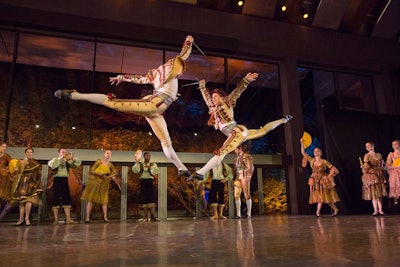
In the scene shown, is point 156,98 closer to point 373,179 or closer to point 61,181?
point 61,181

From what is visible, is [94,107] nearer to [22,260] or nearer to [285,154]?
[285,154]

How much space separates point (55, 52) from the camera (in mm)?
7656

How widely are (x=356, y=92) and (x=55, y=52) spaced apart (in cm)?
873

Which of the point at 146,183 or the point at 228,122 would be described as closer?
the point at 228,122

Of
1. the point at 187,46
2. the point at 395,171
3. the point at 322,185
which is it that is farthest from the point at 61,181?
the point at 395,171

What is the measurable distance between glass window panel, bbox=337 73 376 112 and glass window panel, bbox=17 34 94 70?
7.28 meters

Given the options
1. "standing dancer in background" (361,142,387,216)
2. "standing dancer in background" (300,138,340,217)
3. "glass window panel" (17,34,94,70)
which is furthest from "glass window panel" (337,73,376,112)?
"glass window panel" (17,34,94,70)

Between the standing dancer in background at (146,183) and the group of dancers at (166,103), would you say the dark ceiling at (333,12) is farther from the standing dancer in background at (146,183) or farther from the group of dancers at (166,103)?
the group of dancers at (166,103)

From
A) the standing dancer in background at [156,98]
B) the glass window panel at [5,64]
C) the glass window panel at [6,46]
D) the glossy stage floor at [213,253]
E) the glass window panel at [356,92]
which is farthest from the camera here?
the glass window panel at [356,92]

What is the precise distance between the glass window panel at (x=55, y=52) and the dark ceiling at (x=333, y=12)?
2.64 metres

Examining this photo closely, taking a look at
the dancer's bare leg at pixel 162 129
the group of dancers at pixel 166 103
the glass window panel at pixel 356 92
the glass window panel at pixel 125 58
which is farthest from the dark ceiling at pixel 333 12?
the dancer's bare leg at pixel 162 129

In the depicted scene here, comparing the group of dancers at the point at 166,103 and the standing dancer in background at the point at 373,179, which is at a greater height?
the group of dancers at the point at 166,103

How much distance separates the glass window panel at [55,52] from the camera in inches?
294

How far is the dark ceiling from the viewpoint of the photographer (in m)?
8.62
